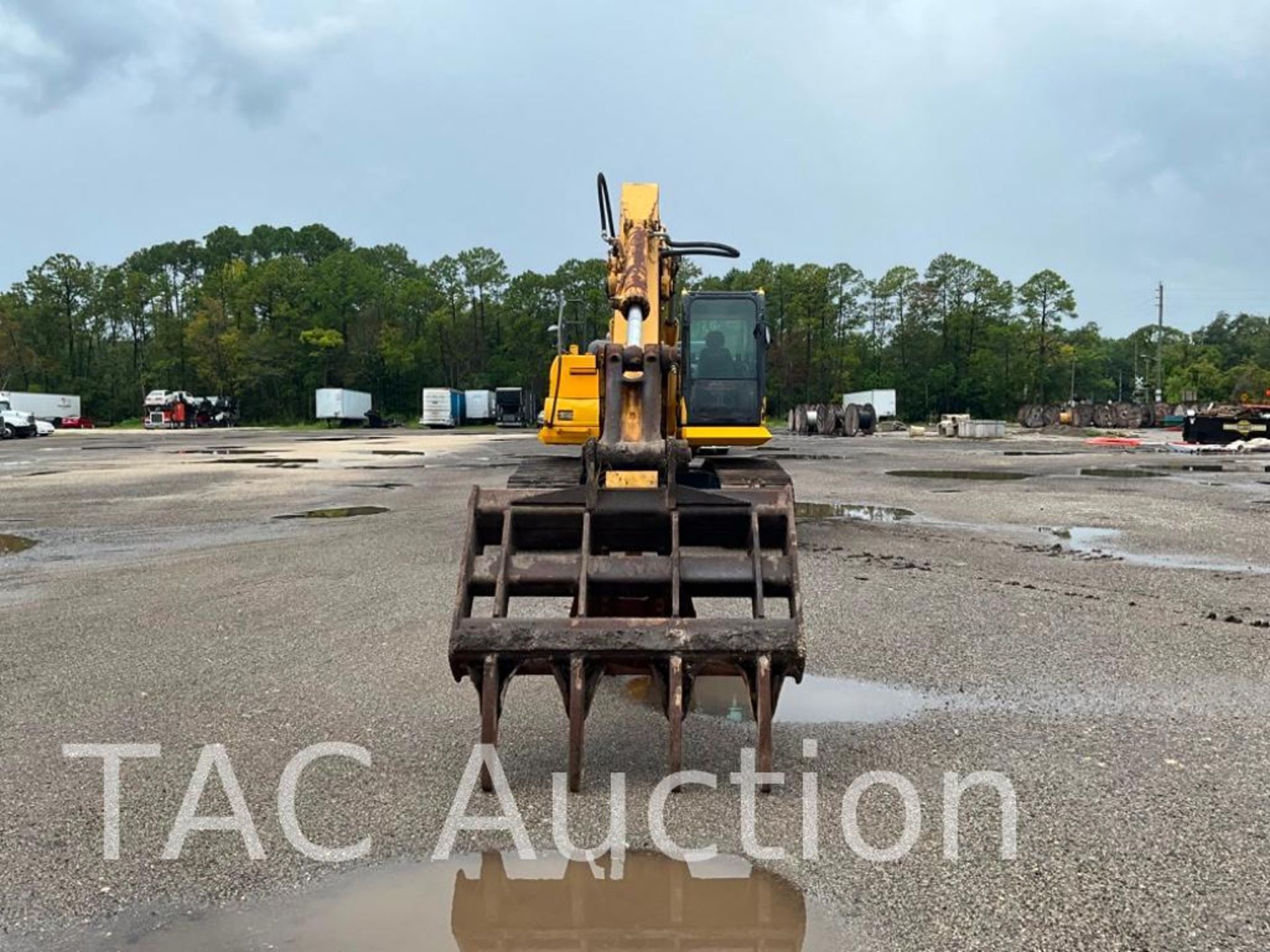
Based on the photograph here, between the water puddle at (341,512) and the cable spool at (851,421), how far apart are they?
133 ft

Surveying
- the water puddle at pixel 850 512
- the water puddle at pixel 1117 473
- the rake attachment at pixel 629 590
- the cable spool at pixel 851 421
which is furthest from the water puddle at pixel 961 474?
the cable spool at pixel 851 421

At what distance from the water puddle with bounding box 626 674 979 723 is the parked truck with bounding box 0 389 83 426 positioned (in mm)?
71433

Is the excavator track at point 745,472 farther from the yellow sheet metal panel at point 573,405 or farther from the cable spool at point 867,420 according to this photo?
the cable spool at point 867,420

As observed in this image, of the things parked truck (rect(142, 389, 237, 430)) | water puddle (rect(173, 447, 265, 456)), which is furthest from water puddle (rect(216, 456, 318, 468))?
parked truck (rect(142, 389, 237, 430))

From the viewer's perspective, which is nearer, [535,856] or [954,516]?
[535,856]

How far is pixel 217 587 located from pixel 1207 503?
14841 millimetres

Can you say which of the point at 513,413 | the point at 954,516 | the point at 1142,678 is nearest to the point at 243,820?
the point at 1142,678

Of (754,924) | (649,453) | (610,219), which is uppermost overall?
(610,219)

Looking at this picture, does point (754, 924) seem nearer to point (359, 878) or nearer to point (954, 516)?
point (359, 878)

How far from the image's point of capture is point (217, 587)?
936 centimetres

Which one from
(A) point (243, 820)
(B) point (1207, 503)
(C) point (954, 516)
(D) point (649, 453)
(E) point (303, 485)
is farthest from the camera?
(E) point (303, 485)

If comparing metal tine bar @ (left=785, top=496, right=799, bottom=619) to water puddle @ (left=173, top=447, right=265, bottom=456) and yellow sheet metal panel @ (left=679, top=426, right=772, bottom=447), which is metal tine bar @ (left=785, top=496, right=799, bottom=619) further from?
water puddle @ (left=173, top=447, right=265, bottom=456)

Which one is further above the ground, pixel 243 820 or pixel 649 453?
pixel 649 453

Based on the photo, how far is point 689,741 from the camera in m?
5.11
